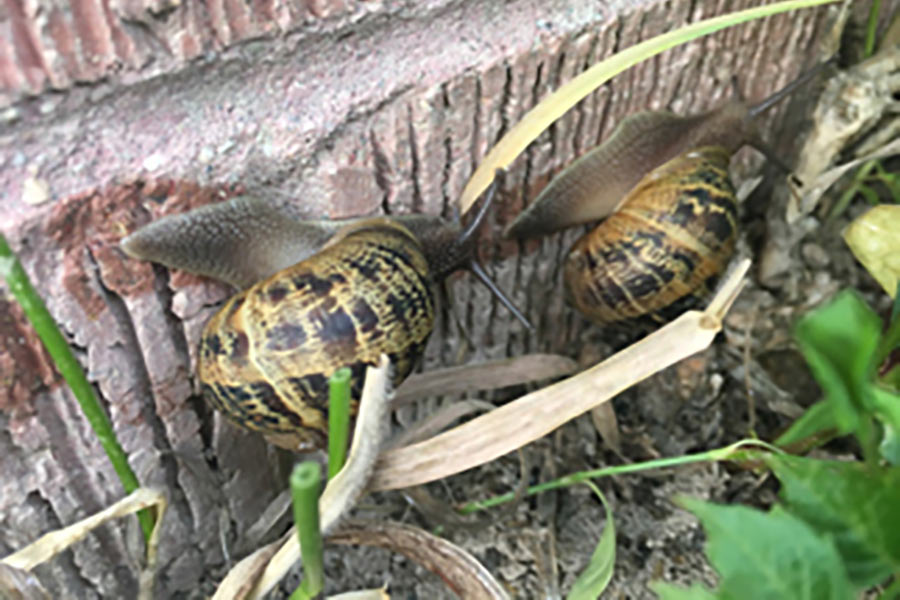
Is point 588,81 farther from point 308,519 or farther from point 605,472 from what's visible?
point 308,519

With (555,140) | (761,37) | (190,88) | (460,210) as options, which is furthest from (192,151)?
(761,37)

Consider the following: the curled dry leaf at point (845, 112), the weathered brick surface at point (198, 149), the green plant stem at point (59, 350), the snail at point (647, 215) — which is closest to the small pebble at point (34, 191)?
the weathered brick surface at point (198, 149)

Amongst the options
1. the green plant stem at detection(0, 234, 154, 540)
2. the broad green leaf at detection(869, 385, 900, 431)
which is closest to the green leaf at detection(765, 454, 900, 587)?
the broad green leaf at detection(869, 385, 900, 431)

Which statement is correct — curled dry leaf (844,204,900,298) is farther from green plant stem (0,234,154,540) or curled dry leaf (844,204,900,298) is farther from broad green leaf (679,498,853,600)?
green plant stem (0,234,154,540)

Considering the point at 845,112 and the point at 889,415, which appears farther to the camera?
the point at 845,112

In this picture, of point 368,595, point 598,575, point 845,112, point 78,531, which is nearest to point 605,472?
point 598,575

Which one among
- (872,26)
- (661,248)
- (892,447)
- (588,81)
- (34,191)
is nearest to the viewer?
(892,447)

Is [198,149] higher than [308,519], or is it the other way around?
[198,149]
